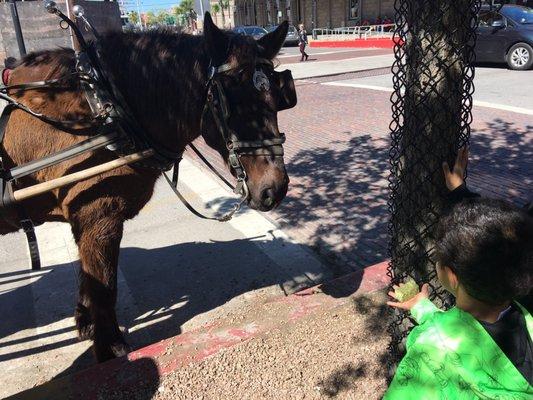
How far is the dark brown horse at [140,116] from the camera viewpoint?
238 cm

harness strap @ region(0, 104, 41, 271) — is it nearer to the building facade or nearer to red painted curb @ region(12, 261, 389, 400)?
red painted curb @ region(12, 261, 389, 400)

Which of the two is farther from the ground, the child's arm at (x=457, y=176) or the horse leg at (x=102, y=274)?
the child's arm at (x=457, y=176)

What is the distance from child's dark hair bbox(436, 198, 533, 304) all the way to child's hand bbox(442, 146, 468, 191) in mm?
587

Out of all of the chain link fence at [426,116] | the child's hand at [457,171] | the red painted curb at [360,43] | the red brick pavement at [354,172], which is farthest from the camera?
the red painted curb at [360,43]

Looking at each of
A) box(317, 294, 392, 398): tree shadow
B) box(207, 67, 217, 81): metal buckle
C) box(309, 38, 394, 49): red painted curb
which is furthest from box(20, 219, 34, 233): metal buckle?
box(309, 38, 394, 49): red painted curb

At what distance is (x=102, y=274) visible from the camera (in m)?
2.76

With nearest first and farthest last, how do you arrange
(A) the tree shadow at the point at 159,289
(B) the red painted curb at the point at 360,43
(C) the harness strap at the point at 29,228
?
(C) the harness strap at the point at 29,228 < (A) the tree shadow at the point at 159,289 < (B) the red painted curb at the point at 360,43

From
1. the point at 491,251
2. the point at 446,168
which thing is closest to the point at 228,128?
the point at 446,168

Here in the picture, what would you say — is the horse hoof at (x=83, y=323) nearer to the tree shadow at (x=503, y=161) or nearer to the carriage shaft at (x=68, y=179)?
the carriage shaft at (x=68, y=179)

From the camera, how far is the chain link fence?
1.87m

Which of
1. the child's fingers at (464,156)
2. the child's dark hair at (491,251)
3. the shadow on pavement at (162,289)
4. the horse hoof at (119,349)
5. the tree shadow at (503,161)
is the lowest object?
the shadow on pavement at (162,289)

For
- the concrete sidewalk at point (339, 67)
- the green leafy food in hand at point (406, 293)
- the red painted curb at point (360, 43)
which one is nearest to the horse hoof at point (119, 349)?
the green leafy food in hand at point (406, 293)

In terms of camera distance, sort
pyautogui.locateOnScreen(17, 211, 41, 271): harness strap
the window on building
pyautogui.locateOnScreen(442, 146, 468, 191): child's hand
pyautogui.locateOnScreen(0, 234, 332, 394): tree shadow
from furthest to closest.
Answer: the window on building → pyautogui.locateOnScreen(0, 234, 332, 394): tree shadow → pyautogui.locateOnScreen(17, 211, 41, 271): harness strap → pyautogui.locateOnScreen(442, 146, 468, 191): child's hand

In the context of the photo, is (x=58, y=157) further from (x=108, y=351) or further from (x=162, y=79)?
(x=108, y=351)
